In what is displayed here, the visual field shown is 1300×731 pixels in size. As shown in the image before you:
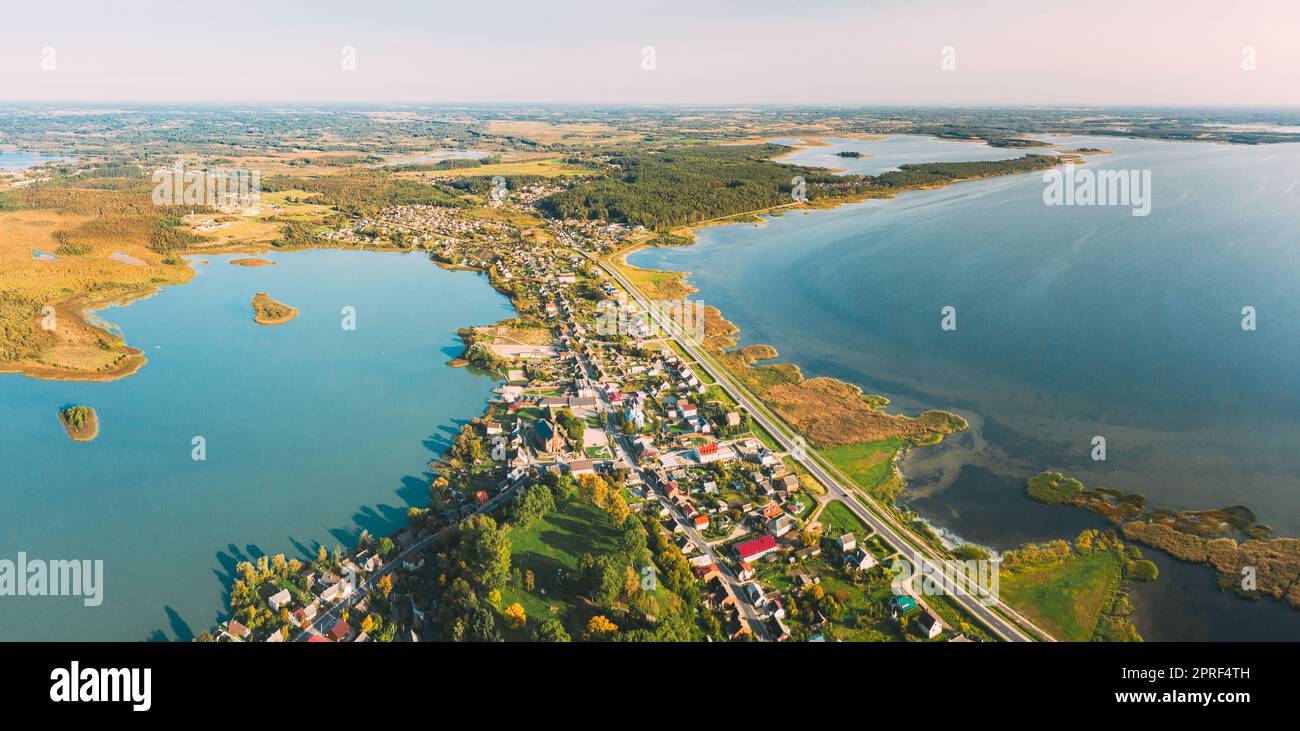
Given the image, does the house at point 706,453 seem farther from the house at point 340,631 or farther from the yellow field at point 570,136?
the yellow field at point 570,136

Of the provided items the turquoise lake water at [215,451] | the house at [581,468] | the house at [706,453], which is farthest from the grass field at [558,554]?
the turquoise lake water at [215,451]

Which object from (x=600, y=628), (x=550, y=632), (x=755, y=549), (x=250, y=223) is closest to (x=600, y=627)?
(x=600, y=628)

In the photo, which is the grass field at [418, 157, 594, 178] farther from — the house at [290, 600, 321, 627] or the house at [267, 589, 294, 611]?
the house at [290, 600, 321, 627]

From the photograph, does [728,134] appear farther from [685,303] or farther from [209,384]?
[209,384]
